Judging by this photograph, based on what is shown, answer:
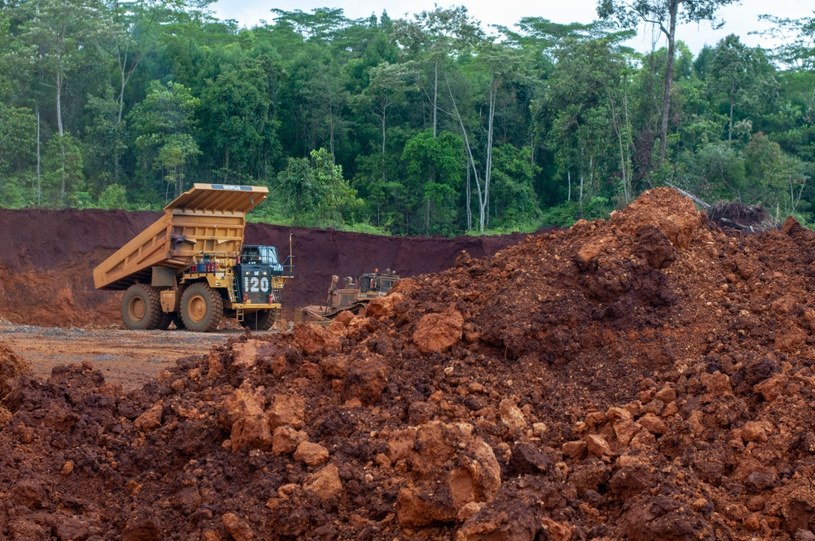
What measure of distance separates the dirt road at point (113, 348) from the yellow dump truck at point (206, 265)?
30.0 inches

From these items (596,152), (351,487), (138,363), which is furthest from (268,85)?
(351,487)

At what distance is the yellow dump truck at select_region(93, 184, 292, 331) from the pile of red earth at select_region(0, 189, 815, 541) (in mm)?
12159

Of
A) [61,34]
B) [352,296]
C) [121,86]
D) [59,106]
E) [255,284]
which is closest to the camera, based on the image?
[255,284]

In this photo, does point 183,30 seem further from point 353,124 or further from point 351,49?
point 353,124

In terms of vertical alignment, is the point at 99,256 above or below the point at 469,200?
below

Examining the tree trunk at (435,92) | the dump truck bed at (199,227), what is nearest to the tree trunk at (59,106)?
the tree trunk at (435,92)

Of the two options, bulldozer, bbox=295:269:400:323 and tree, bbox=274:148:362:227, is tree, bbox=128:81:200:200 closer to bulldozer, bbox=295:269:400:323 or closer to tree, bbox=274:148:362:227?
tree, bbox=274:148:362:227

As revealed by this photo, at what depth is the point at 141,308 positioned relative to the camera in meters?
23.5

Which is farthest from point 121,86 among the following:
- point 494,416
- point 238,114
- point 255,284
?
point 494,416

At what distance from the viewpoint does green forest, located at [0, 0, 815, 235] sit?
35.5 meters

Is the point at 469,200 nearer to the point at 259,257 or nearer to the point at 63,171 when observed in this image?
the point at 63,171

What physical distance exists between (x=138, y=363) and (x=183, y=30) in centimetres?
4210

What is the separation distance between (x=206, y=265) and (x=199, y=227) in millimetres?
853

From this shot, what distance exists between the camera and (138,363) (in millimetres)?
15734
